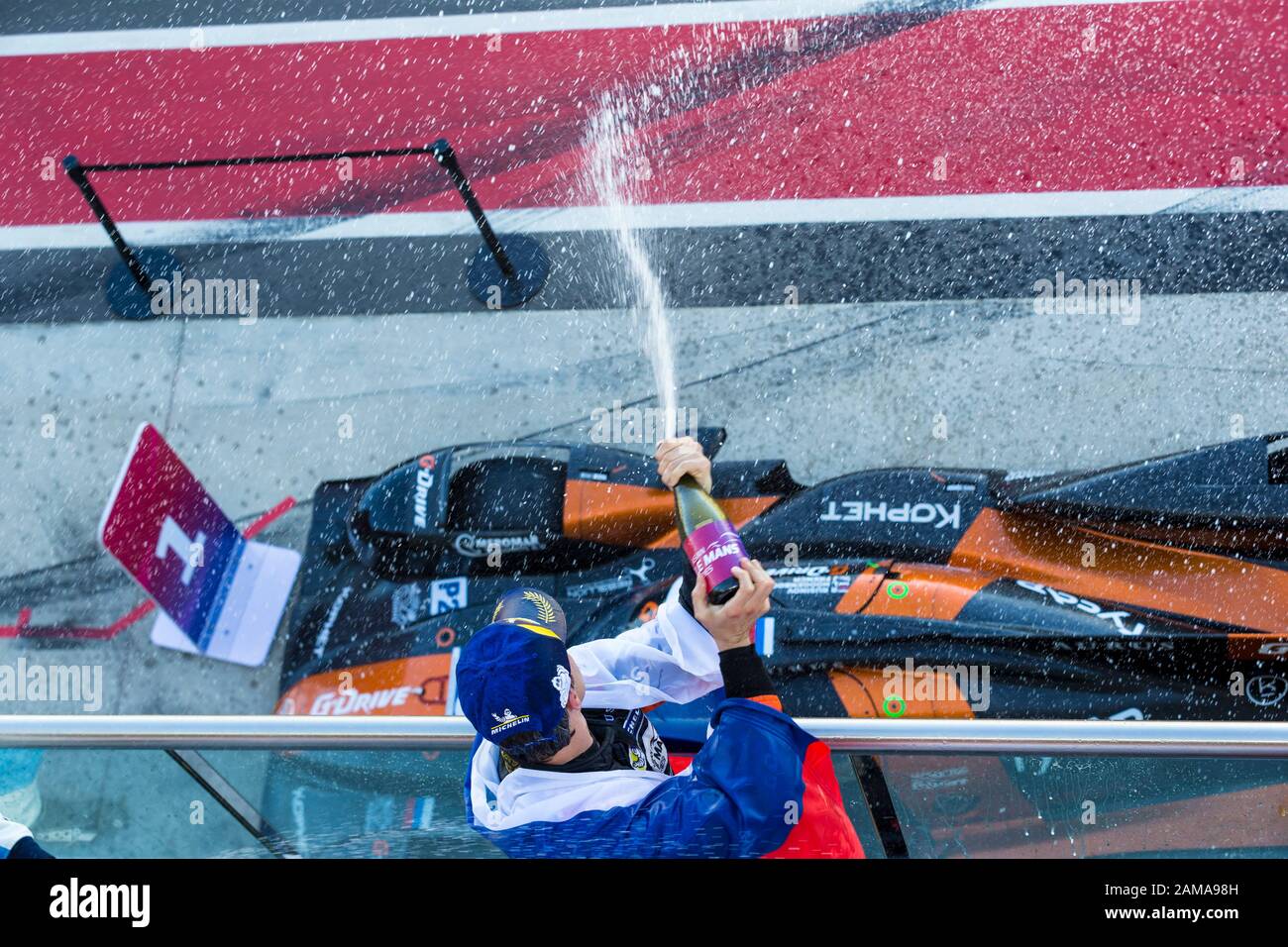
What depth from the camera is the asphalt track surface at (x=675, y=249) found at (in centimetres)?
554

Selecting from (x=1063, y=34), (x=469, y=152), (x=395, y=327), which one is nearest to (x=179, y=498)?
(x=395, y=327)

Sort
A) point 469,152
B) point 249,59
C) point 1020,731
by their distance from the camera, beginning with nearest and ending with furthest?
point 1020,731
point 469,152
point 249,59

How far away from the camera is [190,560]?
15.8ft

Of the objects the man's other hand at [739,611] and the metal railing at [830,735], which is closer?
the metal railing at [830,735]

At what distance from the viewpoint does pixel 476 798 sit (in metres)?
2.38

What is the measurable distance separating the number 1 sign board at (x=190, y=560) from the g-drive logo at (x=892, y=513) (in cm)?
241

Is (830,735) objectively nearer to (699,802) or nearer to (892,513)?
(699,802)

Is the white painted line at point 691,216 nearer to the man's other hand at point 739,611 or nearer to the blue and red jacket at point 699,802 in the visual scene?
the man's other hand at point 739,611

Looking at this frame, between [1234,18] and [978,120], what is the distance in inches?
53.1

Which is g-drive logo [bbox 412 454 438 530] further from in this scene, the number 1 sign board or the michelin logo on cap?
the michelin logo on cap

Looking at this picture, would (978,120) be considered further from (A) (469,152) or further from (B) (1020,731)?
(B) (1020,731)

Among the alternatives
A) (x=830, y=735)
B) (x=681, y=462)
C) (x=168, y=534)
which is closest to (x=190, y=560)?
(x=168, y=534)

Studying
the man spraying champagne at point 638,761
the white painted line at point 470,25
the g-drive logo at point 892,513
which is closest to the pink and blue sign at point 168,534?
the g-drive logo at point 892,513

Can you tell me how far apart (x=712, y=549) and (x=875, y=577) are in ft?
6.10
